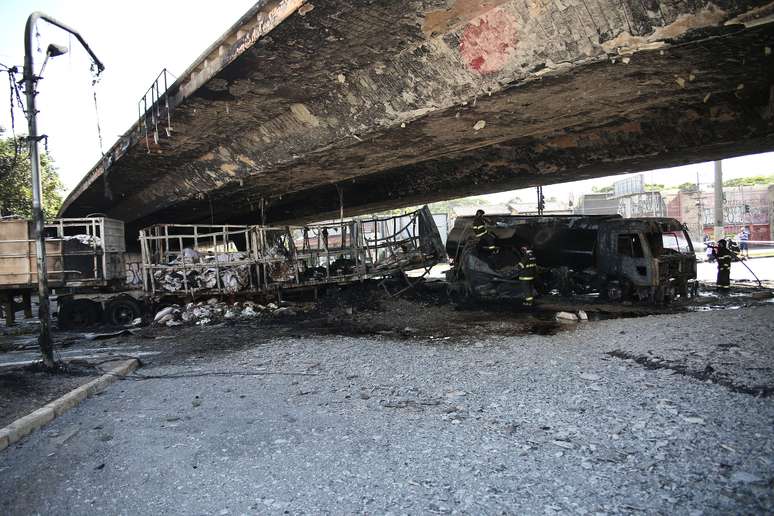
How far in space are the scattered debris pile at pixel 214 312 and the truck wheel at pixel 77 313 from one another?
1.81 m

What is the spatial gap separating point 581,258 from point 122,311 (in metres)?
11.2

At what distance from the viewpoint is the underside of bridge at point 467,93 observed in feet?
12.5

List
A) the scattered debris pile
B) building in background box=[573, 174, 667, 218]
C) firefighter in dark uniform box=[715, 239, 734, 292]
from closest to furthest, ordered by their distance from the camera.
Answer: the scattered debris pile
firefighter in dark uniform box=[715, 239, 734, 292]
building in background box=[573, 174, 667, 218]

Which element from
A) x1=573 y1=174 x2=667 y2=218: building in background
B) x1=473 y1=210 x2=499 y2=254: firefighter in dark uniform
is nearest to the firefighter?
x1=473 y1=210 x2=499 y2=254: firefighter in dark uniform

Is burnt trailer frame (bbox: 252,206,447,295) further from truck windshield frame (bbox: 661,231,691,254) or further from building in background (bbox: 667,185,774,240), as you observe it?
building in background (bbox: 667,185,774,240)

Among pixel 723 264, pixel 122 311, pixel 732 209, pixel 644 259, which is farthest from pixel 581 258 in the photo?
pixel 732 209

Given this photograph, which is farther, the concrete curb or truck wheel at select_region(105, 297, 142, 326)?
truck wheel at select_region(105, 297, 142, 326)

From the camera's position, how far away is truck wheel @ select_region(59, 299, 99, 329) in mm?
10844

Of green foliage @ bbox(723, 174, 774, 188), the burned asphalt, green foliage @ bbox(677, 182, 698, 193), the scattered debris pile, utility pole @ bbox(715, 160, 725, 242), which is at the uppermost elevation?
green foliage @ bbox(723, 174, 774, 188)

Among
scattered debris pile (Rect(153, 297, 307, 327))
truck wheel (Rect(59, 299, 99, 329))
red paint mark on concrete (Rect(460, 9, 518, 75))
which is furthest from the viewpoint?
truck wheel (Rect(59, 299, 99, 329))

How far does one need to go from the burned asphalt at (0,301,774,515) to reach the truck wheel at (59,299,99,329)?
6.36m

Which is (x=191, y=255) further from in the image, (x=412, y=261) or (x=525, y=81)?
(x=525, y=81)

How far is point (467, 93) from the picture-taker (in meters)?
4.73

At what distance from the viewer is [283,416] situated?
408cm
